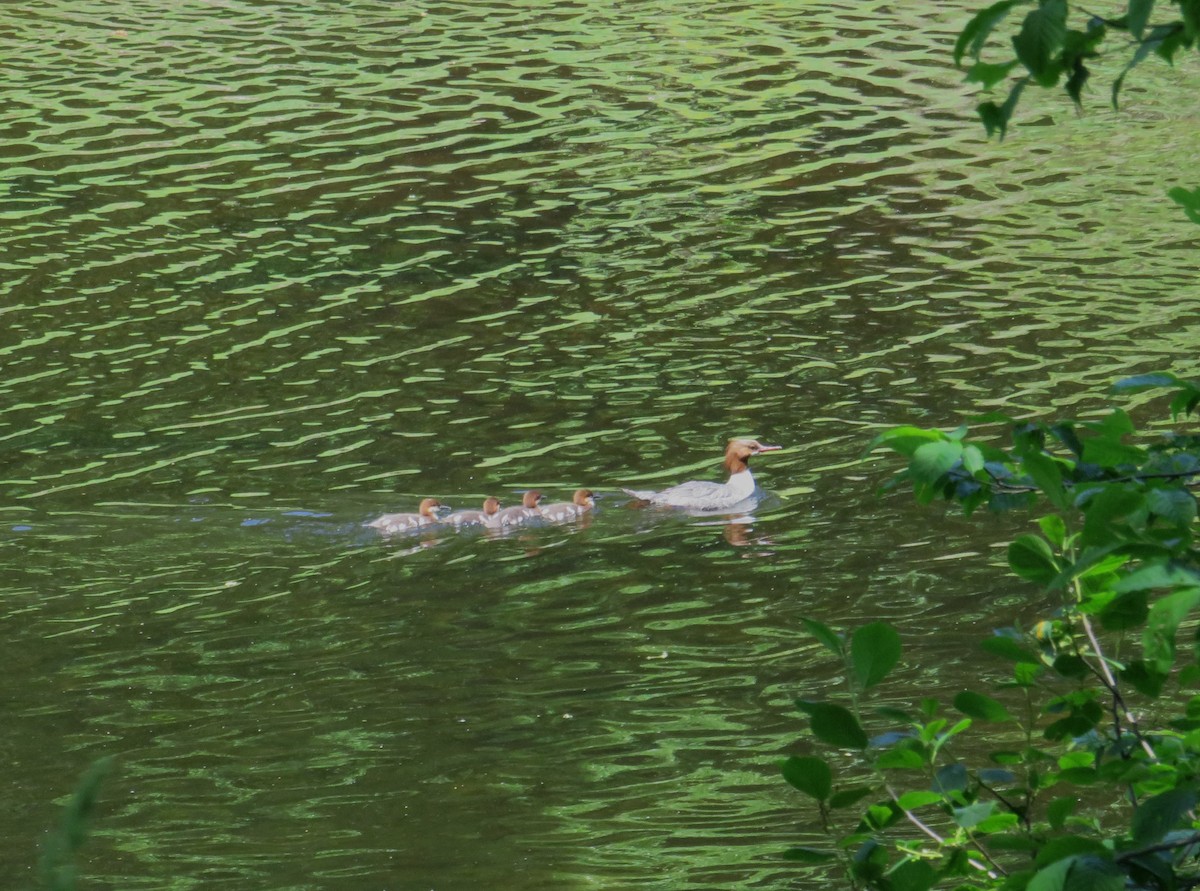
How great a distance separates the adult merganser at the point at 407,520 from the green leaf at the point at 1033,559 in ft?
25.8

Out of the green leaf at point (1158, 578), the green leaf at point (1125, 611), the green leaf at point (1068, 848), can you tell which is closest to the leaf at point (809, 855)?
the green leaf at point (1068, 848)

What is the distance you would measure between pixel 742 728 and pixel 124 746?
9.51 feet

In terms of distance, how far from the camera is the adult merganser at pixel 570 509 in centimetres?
1079

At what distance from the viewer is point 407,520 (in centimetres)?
1066

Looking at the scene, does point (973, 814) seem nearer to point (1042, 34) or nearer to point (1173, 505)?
point (1173, 505)

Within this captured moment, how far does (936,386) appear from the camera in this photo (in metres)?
12.4

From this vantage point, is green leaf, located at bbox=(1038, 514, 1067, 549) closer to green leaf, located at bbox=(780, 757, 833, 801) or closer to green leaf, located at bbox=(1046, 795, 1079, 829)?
green leaf, located at bbox=(1046, 795, 1079, 829)

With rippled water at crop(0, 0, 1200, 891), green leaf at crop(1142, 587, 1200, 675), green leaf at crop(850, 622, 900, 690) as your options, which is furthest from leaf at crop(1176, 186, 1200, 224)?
rippled water at crop(0, 0, 1200, 891)

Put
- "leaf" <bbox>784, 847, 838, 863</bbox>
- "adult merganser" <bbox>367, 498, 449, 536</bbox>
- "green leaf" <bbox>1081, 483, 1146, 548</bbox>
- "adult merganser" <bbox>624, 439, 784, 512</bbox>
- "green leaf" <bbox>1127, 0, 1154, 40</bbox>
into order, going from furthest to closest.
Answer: "adult merganser" <bbox>624, 439, 784, 512</bbox> → "adult merganser" <bbox>367, 498, 449, 536</bbox> → "leaf" <bbox>784, 847, 838, 863</bbox> → "green leaf" <bbox>1081, 483, 1146, 548</bbox> → "green leaf" <bbox>1127, 0, 1154, 40</bbox>

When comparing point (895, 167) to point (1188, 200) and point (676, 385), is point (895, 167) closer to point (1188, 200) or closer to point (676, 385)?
point (676, 385)

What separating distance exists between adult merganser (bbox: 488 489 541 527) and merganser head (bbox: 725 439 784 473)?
139cm

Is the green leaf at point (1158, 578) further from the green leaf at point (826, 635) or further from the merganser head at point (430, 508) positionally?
the merganser head at point (430, 508)

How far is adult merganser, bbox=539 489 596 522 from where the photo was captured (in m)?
10.8

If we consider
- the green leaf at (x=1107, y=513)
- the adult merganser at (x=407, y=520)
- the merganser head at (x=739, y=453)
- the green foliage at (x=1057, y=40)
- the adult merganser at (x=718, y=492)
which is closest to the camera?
the green foliage at (x=1057, y=40)
